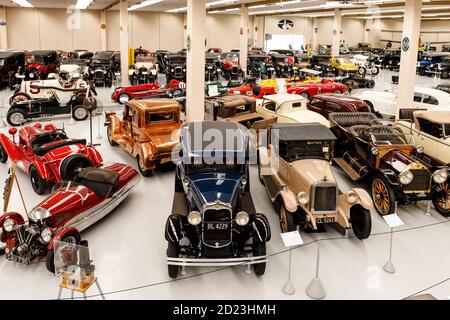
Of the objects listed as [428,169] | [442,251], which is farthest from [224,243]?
[428,169]

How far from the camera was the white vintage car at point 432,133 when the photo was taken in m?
8.96

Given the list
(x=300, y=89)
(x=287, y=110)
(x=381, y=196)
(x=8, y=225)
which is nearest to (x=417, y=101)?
(x=300, y=89)

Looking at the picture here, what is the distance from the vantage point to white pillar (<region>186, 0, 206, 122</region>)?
11344mm

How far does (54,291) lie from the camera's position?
5.38 meters

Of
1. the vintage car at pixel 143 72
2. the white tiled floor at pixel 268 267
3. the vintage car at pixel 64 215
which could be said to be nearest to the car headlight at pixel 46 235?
the vintage car at pixel 64 215

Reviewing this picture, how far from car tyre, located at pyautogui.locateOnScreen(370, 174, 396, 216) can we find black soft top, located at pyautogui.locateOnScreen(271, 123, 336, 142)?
1.21m

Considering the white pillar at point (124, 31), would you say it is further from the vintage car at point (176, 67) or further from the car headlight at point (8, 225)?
the car headlight at point (8, 225)

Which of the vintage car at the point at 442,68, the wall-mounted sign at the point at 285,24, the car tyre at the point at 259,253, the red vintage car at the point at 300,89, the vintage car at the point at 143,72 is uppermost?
the wall-mounted sign at the point at 285,24

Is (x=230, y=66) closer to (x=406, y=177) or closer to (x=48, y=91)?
(x=48, y=91)

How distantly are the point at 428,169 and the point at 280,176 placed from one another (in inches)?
105

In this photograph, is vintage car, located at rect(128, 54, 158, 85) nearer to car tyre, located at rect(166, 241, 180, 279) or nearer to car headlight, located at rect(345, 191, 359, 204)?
car headlight, located at rect(345, 191, 359, 204)

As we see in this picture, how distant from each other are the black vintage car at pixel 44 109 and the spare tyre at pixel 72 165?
4.90 m

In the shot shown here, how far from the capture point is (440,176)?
7.69 m

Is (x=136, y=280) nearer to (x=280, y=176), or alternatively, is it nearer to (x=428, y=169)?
(x=280, y=176)
